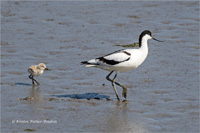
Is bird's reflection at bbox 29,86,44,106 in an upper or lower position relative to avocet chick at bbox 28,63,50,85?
lower

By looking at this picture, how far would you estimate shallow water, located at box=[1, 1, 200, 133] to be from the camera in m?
9.15

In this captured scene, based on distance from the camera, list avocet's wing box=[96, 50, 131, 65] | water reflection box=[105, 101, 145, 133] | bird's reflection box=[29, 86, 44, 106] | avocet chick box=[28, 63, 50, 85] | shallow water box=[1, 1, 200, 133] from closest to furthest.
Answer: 1. water reflection box=[105, 101, 145, 133]
2. shallow water box=[1, 1, 200, 133]
3. bird's reflection box=[29, 86, 44, 106]
4. avocet's wing box=[96, 50, 131, 65]
5. avocet chick box=[28, 63, 50, 85]

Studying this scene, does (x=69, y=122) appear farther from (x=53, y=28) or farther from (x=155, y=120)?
(x=53, y=28)

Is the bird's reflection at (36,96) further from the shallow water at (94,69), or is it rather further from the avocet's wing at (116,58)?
the avocet's wing at (116,58)

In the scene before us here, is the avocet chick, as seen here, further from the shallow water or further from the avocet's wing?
the avocet's wing

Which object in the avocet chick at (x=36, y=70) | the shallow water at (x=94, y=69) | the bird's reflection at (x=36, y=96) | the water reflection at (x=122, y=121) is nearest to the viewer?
the water reflection at (x=122, y=121)

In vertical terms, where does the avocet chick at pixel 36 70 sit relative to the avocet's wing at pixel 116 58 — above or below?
below

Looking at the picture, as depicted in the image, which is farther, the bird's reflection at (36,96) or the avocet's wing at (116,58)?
the avocet's wing at (116,58)

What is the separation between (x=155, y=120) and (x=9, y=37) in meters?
7.25

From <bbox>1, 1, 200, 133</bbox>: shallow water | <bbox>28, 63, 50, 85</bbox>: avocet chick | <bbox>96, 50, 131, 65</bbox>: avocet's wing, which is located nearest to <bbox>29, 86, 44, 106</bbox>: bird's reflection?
<bbox>1, 1, 200, 133</bbox>: shallow water

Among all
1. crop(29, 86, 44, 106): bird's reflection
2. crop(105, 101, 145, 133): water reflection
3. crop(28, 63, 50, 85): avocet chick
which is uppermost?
crop(28, 63, 50, 85): avocet chick

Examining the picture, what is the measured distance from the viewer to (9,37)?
1514 centimetres

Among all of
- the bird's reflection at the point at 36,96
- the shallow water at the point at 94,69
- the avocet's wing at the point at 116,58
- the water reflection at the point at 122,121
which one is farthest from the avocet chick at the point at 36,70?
the water reflection at the point at 122,121

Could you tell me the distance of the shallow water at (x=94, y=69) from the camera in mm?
9148
